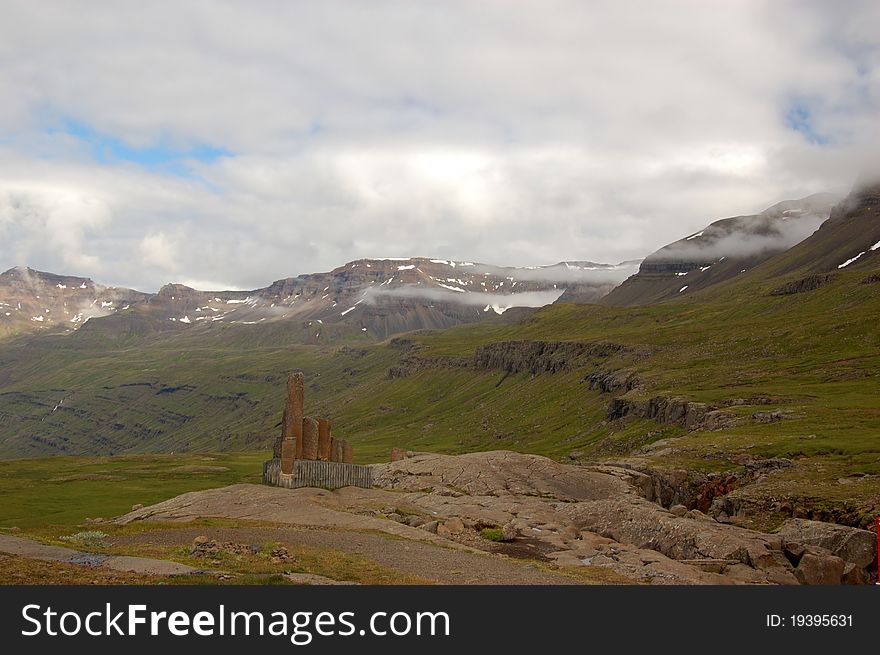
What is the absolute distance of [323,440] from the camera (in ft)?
222

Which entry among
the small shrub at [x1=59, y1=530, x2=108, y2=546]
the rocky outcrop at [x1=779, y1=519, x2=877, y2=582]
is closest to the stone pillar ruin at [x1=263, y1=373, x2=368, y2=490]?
the small shrub at [x1=59, y1=530, x2=108, y2=546]

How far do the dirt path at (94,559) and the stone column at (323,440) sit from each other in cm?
3473

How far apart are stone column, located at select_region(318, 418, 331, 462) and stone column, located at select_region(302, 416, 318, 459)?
284 centimetres

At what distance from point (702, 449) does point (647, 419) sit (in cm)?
→ 5931

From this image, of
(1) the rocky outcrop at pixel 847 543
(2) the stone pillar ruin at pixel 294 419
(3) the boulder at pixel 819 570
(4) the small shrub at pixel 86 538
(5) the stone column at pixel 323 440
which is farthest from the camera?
(5) the stone column at pixel 323 440

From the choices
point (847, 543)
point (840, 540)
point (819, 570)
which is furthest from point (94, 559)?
point (840, 540)

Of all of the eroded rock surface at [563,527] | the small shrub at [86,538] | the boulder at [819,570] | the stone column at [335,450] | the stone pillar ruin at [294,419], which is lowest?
the boulder at [819,570]

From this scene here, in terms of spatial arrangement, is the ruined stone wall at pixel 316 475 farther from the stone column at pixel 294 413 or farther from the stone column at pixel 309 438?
the stone column at pixel 294 413

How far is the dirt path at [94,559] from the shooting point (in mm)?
28359

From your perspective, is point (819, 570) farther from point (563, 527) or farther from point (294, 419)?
point (294, 419)

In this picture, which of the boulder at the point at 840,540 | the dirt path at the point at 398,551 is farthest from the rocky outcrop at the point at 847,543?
the dirt path at the point at 398,551

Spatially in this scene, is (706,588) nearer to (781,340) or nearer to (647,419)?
(647,419)

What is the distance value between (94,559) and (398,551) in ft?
42.7

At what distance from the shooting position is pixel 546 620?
22.9 metres
